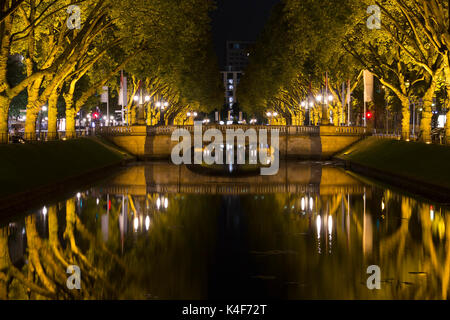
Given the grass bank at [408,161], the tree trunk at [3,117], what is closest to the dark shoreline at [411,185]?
the grass bank at [408,161]

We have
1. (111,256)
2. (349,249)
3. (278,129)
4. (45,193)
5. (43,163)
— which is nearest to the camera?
(111,256)

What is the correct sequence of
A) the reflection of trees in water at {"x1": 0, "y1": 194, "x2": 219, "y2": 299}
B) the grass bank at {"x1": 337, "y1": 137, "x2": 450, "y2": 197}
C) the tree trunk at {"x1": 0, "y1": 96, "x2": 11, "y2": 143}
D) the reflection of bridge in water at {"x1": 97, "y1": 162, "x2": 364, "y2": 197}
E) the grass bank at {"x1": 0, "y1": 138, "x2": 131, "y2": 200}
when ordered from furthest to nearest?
the tree trunk at {"x1": 0, "y1": 96, "x2": 11, "y2": 143}
the reflection of bridge in water at {"x1": 97, "y1": 162, "x2": 364, "y2": 197}
the grass bank at {"x1": 337, "y1": 137, "x2": 450, "y2": 197}
the grass bank at {"x1": 0, "y1": 138, "x2": 131, "y2": 200}
the reflection of trees in water at {"x1": 0, "y1": 194, "x2": 219, "y2": 299}

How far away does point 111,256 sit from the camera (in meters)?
18.0

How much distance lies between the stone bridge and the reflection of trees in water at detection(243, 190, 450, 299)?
4360 cm

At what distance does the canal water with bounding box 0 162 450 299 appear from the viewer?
1439 centimetres

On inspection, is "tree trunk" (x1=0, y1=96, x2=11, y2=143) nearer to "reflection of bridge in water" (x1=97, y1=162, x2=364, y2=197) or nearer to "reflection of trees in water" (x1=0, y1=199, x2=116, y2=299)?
"reflection of bridge in water" (x1=97, y1=162, x2=364, y2=197)

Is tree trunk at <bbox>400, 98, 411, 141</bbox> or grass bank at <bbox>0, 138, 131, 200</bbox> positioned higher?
tree trunk at <bbox>400, 98, 411, 141</bbox>

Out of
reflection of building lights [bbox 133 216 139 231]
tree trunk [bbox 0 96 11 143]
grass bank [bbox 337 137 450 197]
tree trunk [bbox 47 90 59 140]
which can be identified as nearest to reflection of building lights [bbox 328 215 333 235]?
reflection of building lights [bbox 133 216 139 231]

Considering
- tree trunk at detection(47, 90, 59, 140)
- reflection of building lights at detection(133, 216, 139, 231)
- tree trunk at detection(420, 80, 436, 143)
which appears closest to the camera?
reflection of building lights at detection(133, 216, 139, 231)

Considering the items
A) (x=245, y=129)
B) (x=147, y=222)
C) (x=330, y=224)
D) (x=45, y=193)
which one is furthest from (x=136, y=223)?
(x=245, y=129)

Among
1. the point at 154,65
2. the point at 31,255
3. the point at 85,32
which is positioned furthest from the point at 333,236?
the point at 154,65

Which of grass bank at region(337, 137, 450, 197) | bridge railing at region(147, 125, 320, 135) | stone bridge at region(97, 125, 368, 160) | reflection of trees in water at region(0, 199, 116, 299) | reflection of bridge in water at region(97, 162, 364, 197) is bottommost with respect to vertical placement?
reflection of trees in water at region(0, 199, 116, 299)

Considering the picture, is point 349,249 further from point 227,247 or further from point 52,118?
point 52,118

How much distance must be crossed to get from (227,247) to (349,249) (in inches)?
149
